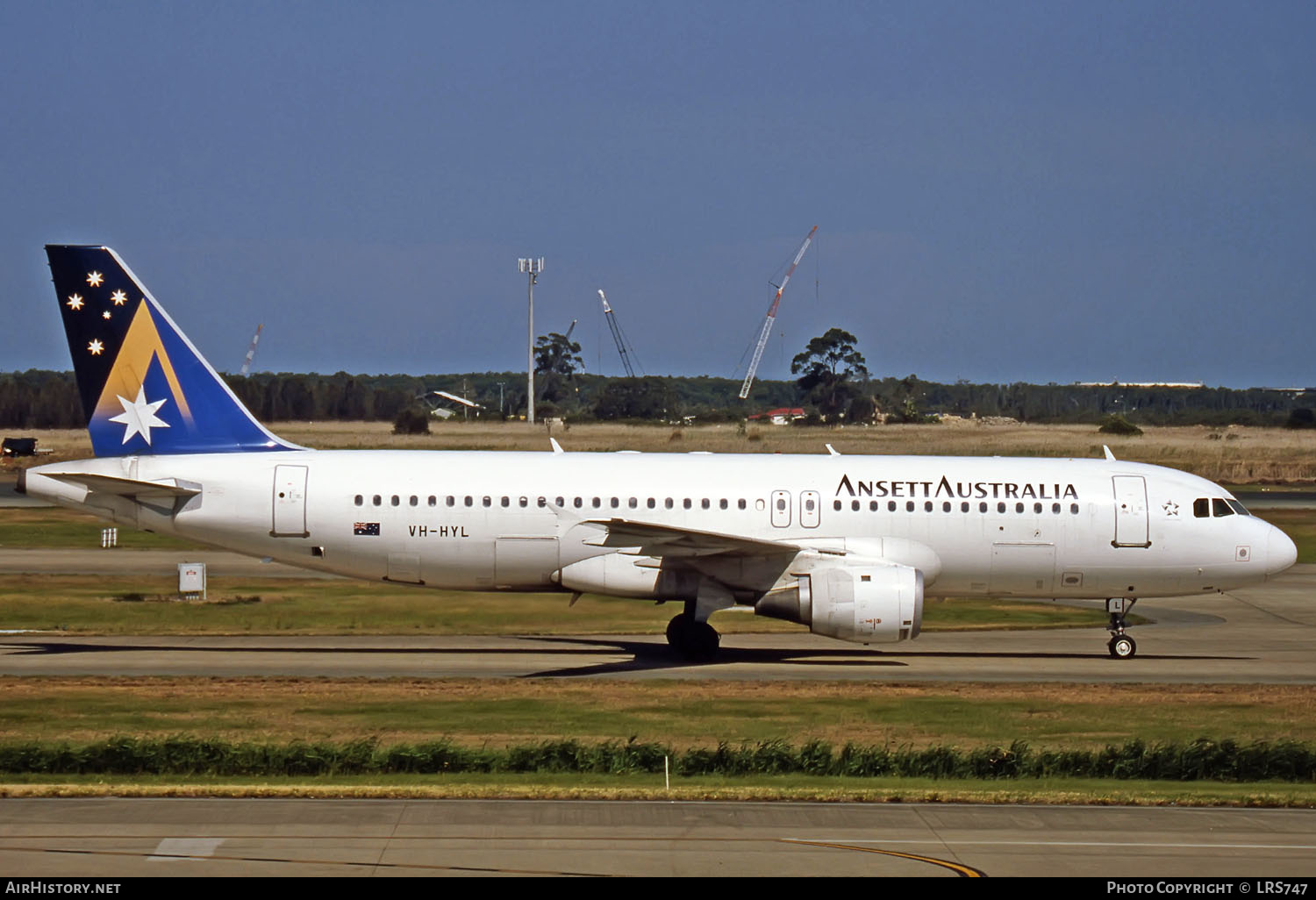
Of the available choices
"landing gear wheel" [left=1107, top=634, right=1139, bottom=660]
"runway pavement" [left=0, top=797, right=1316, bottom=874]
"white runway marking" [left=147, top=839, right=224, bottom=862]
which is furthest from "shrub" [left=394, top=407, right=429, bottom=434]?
"white runway marking" [left=147, top=839, right=224, bottom=862]

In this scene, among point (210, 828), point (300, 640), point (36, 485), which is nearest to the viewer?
point (210, 828)

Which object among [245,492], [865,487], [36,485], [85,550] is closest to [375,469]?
[245,492]

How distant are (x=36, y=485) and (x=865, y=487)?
15.9 m

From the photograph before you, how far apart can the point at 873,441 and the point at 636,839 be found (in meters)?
76.3

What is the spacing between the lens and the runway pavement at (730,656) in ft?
87.0

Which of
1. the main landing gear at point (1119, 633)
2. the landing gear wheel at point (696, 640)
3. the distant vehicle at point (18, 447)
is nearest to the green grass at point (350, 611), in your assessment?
the landing gear wheel at point (696, 640)

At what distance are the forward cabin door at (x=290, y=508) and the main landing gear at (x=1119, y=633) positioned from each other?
16155mm

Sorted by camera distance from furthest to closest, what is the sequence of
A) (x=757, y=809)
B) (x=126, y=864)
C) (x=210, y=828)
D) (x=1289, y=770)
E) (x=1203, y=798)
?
(x=1289, y=770), (x=1203, y=798), (x=757, y=809), (x=210, y=828), (x=126, y=864)

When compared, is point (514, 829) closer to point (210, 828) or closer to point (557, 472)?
point (210, 828)

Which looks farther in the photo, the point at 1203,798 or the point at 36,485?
the point at 36,485

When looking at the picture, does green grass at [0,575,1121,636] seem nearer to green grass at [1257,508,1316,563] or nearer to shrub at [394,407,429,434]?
green grass at [1257,508,1316,563]

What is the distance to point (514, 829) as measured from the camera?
14.8 meters

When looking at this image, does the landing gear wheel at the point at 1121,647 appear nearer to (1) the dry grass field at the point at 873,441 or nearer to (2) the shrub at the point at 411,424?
(1) the dry grass field at the point at 873,441

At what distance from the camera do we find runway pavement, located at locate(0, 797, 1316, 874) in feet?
43.6
